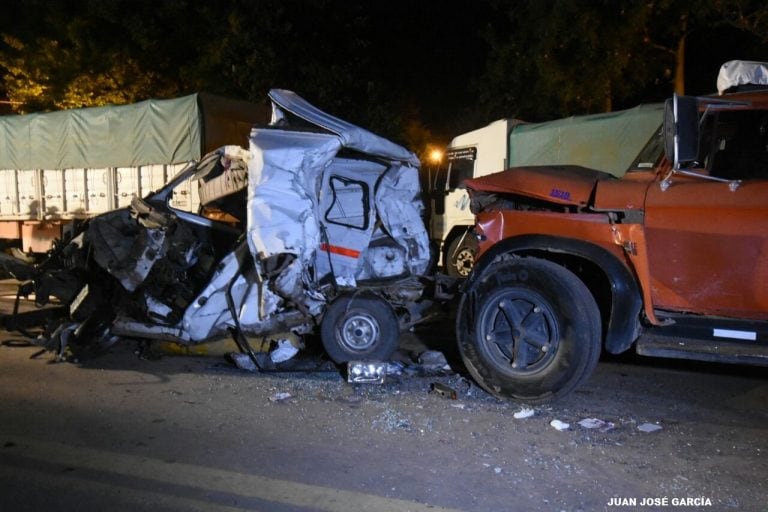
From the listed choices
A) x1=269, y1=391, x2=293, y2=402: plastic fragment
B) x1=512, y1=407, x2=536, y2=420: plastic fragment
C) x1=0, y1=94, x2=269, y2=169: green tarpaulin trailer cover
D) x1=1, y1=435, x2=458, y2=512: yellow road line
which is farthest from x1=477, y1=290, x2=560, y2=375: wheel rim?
x1=0, y1=94, x2=269, y2=169: green tarpaulin trailer cover

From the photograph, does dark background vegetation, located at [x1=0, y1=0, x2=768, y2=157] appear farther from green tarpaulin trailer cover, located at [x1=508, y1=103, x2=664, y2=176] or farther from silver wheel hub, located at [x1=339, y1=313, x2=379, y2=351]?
silver wheel hub, located at [x1=339, y1=313, x2=379, y2=351]

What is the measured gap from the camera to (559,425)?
4406 mm

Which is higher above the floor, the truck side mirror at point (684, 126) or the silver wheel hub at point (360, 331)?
the truck side mirror at point (684, 126)

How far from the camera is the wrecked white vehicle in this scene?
5.42 metres

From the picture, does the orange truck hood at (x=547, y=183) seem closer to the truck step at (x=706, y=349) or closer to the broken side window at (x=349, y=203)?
the truck step at (x=706, y=349)

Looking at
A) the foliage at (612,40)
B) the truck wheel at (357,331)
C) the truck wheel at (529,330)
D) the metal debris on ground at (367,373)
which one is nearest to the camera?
the truck wheel at (529,330)

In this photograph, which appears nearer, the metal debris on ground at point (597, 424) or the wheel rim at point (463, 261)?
the metal debris on ground at point (597, 424)

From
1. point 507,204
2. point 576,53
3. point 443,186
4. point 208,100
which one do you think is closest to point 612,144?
point 443,186

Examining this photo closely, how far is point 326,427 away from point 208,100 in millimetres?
8386

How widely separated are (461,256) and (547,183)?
6.81 meters

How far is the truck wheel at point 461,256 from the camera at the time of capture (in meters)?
11.4

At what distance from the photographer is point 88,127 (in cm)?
1262

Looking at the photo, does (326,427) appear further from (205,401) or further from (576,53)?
(576,53)

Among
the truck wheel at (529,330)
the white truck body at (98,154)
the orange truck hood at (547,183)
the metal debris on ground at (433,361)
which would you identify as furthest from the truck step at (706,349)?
the white truck body at (98,154)
